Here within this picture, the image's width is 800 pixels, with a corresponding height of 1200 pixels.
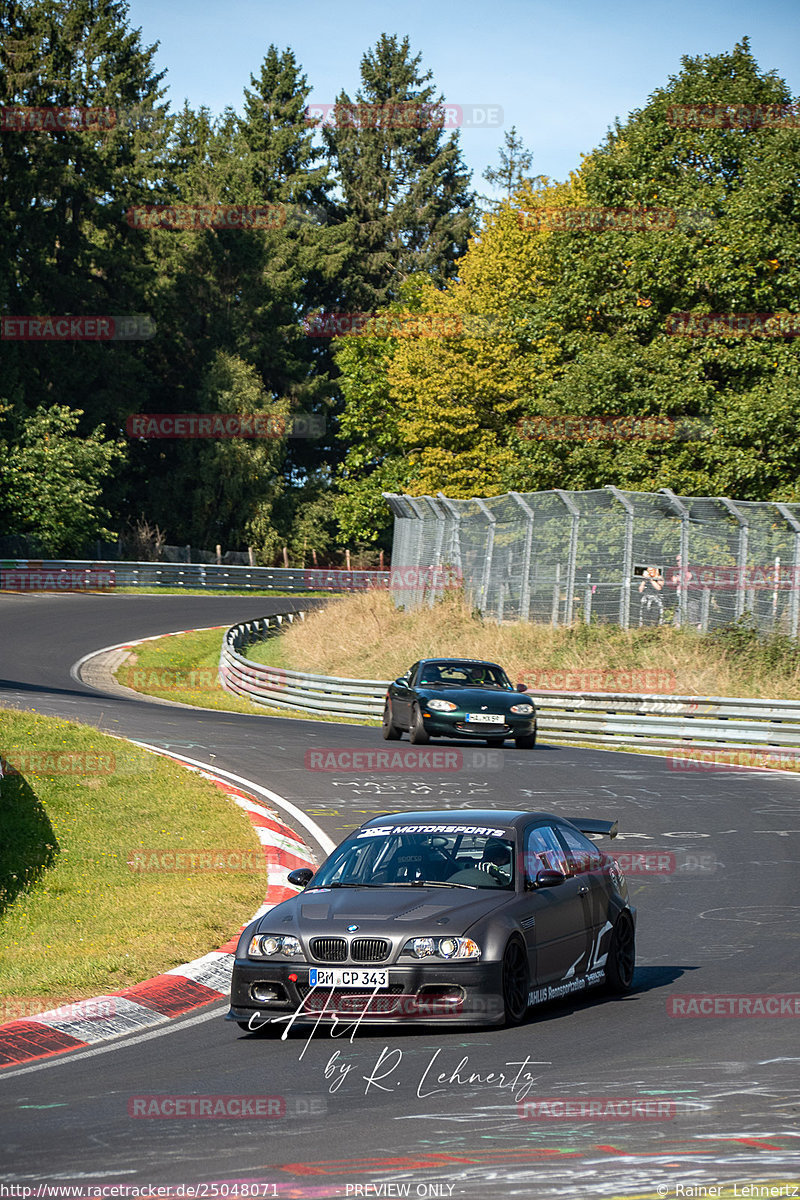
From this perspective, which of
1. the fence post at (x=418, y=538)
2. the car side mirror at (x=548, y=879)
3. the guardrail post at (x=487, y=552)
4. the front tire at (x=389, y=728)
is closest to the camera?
the car side mirror at (x=548, y=879)

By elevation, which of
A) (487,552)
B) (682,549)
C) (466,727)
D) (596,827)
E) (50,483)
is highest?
(50,483)

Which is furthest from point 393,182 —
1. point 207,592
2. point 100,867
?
point 100,867

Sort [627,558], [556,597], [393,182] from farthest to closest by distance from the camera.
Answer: [393,182], [556,597], [627,558]

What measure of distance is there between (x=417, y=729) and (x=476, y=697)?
108 centimetres

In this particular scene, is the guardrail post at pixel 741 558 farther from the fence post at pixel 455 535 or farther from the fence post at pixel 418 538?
the fence post at pixel 418 538

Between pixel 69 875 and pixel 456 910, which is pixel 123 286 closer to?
pixel 69 875

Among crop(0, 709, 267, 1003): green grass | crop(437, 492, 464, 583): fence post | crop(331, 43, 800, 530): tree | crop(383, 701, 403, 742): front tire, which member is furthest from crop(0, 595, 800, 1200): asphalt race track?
crop(331, 43, 800, 530): tree

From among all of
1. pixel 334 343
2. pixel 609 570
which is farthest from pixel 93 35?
pixel 609 570

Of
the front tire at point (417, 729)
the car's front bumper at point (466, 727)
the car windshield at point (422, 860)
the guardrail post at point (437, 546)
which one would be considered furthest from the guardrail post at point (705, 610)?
the car windshield at point (422, 860)

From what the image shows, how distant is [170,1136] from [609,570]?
1008 inches

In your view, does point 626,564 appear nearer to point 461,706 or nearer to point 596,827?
point 461,706

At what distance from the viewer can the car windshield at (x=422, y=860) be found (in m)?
9.02

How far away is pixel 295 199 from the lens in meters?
91.3

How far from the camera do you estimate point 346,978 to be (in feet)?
26.8
